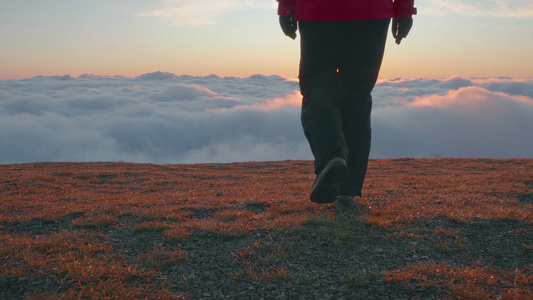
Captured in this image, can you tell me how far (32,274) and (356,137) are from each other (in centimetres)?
327

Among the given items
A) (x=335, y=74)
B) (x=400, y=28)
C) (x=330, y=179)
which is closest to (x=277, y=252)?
(x=330, y=179)

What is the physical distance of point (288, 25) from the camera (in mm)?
3719

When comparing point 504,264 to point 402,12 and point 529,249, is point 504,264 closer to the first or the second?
point 529,249

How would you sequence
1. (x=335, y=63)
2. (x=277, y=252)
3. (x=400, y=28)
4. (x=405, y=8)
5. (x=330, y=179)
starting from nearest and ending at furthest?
(x=277, y=252) < (x=330, y=179) < (x=335, y=63) < (x=405, y=8) < (x=400, y=28)

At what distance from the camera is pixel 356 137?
4.18m

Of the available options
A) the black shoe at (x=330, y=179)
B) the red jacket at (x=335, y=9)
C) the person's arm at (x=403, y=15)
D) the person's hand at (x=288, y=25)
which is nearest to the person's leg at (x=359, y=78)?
the red jacket at (x=335, y=9)

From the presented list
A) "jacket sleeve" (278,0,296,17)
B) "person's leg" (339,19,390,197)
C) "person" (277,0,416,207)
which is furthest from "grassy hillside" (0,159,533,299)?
"jacket sleeve" (278,0,296,17)

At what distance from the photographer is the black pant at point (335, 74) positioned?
3.62m

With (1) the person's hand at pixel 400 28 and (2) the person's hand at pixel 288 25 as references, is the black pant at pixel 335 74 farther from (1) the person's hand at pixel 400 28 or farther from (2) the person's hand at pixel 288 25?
(1) the person's hand at pixel 400 28

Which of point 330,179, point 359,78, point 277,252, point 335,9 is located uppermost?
point 335,9

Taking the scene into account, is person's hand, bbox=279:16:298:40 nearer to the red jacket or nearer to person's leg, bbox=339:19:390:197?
the red jacket

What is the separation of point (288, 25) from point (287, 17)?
0.25ft

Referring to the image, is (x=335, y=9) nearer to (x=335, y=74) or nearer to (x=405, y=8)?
(x=335, y=74)

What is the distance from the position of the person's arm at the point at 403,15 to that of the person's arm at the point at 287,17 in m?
1.13
